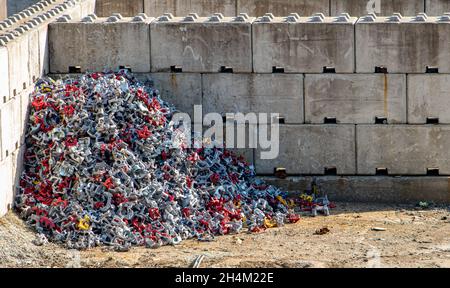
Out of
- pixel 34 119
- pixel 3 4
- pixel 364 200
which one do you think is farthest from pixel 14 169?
pixel 3 4

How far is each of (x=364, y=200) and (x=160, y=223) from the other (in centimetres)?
433

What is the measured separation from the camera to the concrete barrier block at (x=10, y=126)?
22.6m

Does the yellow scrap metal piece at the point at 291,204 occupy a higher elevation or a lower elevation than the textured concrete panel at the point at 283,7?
lower

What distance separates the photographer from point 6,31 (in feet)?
80.8

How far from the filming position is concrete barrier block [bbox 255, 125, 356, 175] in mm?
25172

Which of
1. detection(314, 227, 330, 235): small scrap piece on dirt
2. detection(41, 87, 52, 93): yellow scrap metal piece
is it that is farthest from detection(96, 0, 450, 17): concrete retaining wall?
detection(314, 227, 330, 235): small scrap piece on dirt

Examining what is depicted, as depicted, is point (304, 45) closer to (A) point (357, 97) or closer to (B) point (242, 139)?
(A) point (357, 97)

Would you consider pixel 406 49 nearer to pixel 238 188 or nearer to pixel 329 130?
pixel 329 130

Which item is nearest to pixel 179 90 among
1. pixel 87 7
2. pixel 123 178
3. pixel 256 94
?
pixel 256 94

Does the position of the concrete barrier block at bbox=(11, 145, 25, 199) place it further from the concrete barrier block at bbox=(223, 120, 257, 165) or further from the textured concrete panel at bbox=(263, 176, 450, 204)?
the textured concrete panel at bbox=(263, 176, 450, 204)

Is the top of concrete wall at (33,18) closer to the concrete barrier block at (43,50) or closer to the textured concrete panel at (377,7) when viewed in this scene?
the concrete barrier block at (43,50)

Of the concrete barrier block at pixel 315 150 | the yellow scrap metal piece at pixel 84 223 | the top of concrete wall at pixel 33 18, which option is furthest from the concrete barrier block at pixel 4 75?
the concrete barrier block at pixel 315 150

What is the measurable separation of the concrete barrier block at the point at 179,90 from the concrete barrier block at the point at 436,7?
6.92 metres

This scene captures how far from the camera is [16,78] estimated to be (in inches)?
924
